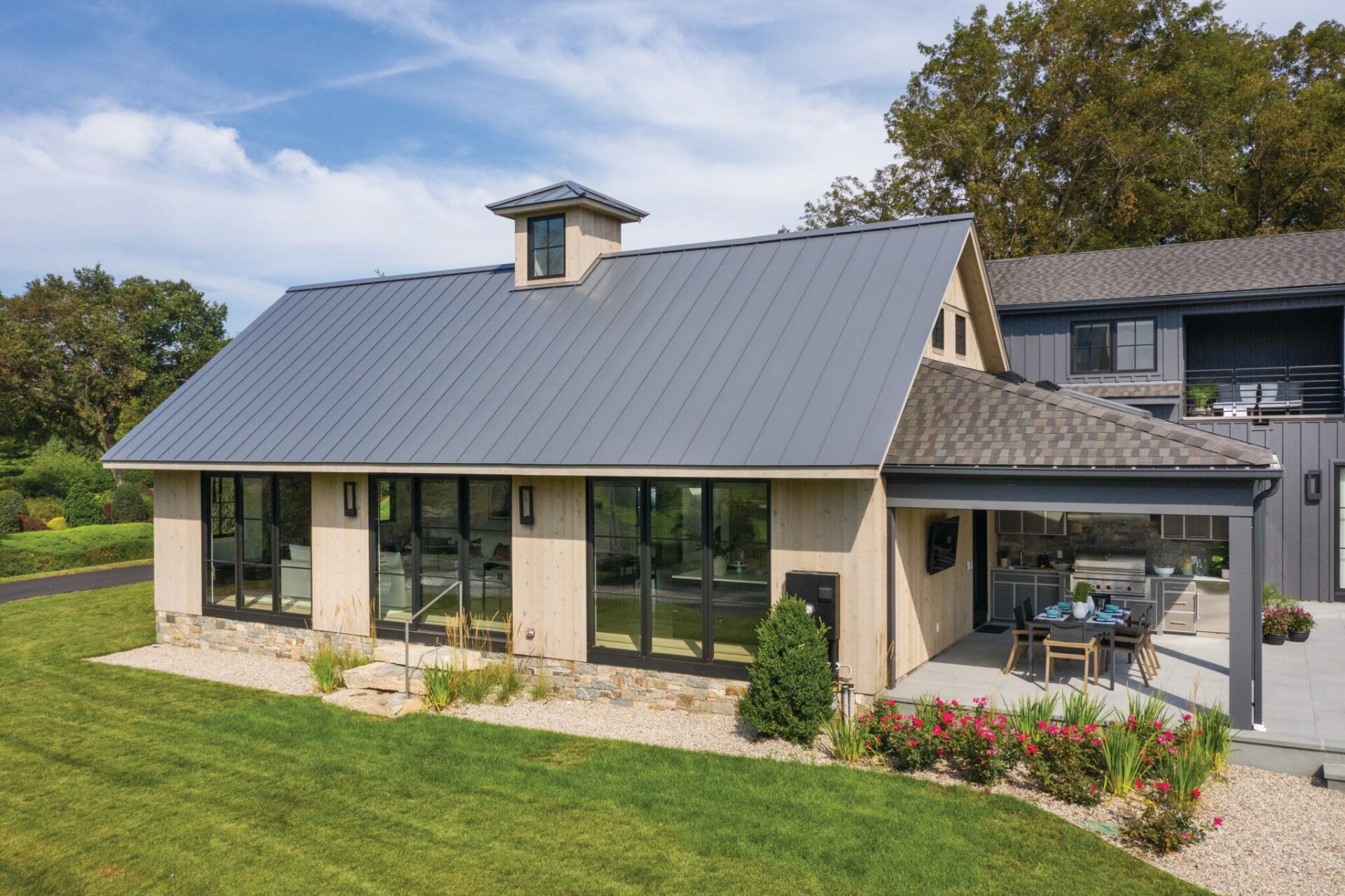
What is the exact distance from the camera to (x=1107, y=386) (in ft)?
66.2

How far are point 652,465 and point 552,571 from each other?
2395 millimetres

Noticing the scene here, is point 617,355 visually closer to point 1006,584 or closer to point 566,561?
point 566,561

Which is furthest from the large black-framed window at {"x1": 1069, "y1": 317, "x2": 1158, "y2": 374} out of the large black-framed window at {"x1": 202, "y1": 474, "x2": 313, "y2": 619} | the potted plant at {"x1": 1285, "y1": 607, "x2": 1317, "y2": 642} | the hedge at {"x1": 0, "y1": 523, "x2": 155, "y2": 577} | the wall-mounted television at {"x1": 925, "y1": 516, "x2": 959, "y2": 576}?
the hedge at {"x1": 0, "y1": 523, "x2": 155, "y2": 577}

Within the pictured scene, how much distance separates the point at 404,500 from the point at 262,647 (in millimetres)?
3863

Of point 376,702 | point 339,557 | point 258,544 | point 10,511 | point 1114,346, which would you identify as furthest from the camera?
point 10,511

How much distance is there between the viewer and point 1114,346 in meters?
20.5

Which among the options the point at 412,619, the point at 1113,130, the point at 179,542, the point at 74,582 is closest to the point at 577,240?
the point at 412,619

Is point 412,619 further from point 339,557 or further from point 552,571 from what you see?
point 552,571

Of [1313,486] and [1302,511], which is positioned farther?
[1302,511]

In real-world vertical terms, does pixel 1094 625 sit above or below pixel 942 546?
below

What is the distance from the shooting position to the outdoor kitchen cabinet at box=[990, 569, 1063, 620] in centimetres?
1488

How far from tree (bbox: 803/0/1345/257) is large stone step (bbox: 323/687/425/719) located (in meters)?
27.0

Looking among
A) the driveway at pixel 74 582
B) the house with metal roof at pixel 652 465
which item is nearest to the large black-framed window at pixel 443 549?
the house with metal roof at pixel 652 465

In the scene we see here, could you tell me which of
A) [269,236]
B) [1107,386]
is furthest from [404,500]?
[269,236]
